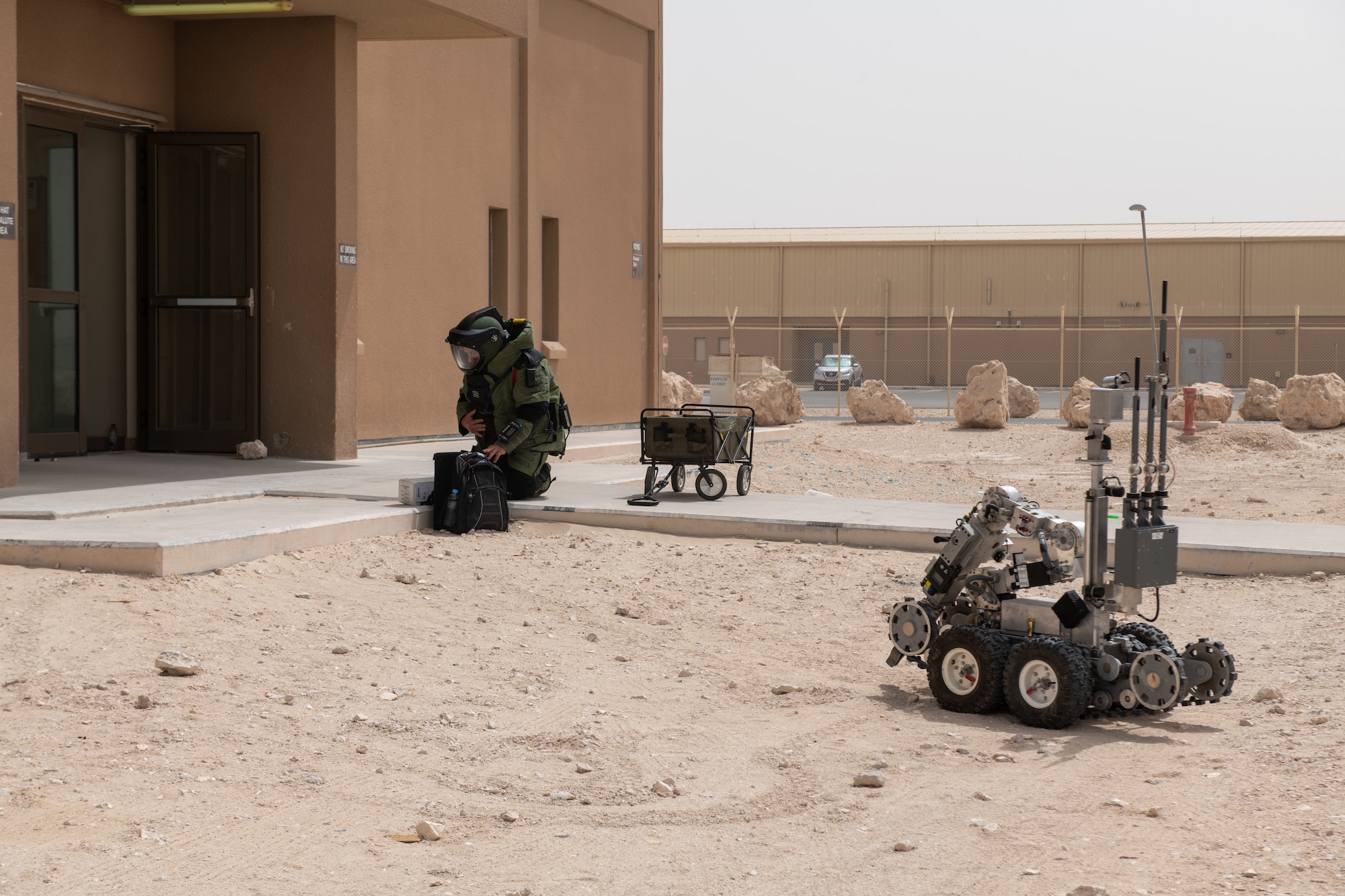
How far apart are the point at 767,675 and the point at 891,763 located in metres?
1.39

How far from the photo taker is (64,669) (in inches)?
214

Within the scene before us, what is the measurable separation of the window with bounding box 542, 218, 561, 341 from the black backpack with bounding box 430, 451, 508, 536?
26.9ft

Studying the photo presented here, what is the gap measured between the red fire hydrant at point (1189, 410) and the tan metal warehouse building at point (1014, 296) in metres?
20.2

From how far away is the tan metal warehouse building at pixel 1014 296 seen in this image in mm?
42875

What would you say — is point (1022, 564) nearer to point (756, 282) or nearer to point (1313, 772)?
point (1313, 772)

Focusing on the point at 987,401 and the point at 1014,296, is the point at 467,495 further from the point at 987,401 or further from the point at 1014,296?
the point at 1014,296

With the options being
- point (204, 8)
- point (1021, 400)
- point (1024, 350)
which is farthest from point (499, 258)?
point (1024, 350)

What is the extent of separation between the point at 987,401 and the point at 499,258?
9863 millimetres

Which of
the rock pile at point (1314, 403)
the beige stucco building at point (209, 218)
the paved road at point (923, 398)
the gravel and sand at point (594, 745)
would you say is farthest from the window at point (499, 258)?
the paved road at point (923, 398)

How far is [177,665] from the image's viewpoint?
18.1 ft

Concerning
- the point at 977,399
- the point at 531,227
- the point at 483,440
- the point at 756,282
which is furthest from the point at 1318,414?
the point at 756,282

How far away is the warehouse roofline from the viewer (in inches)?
1752

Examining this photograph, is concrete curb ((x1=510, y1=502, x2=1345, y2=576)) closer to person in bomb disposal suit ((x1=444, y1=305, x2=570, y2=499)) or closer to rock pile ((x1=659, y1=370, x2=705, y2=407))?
person in bomb disposal suit ((x1=444, y1=305, x2=570, y2=499))

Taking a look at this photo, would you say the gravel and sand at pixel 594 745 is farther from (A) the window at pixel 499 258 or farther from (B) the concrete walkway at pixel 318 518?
(A) the window at pixel 499 258
